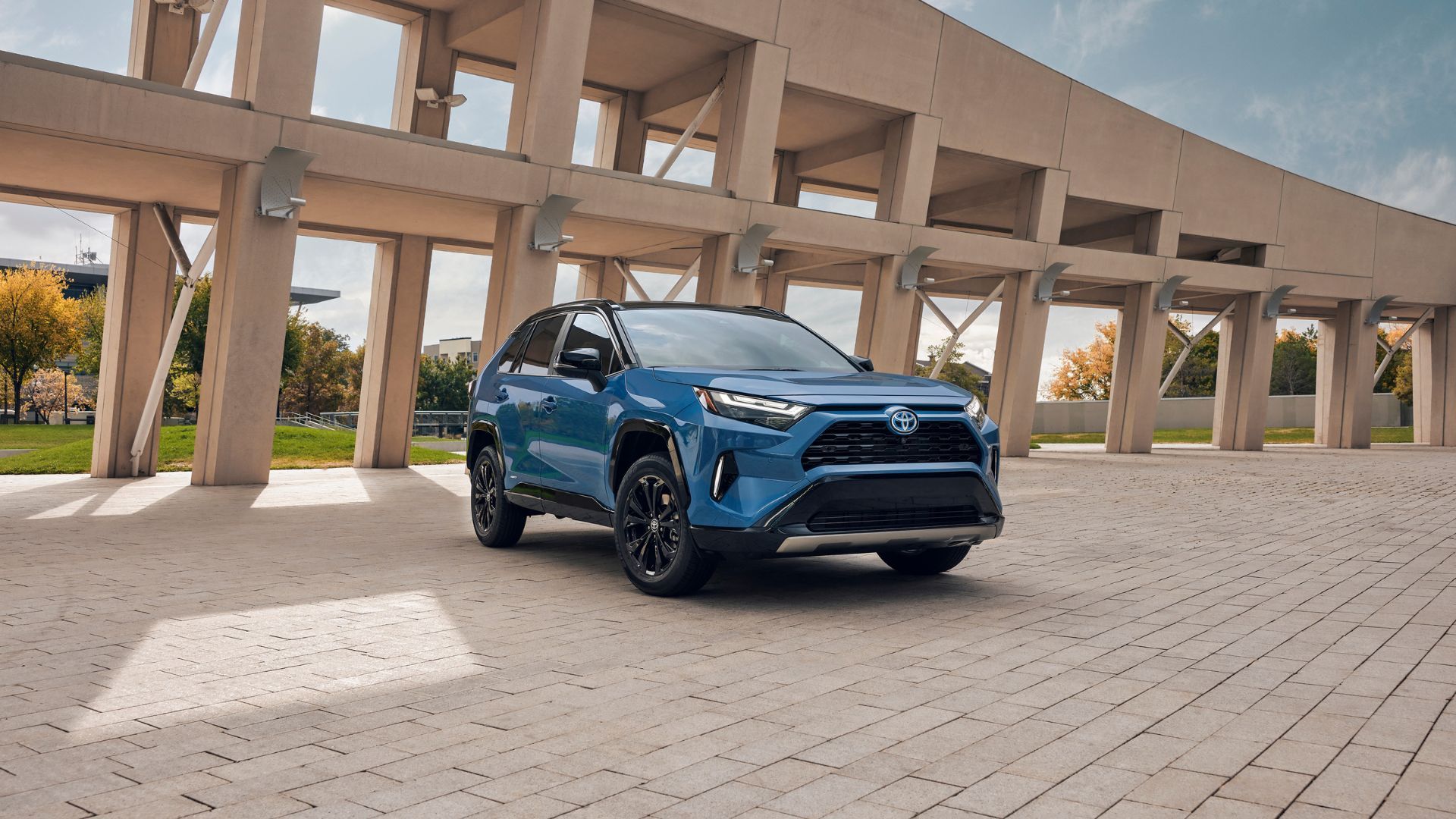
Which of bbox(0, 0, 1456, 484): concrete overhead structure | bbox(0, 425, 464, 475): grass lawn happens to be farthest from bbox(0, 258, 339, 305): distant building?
bbox(0, 0, 1456, 484): concrete overhead structure

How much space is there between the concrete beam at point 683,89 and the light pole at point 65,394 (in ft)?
170

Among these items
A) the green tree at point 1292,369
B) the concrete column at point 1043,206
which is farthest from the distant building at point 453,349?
the concrete column at point 1043,206

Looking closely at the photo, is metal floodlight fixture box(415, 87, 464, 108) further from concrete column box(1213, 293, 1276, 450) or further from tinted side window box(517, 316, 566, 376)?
concrete column box(1213, 293, 1276, 450)

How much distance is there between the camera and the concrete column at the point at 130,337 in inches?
648

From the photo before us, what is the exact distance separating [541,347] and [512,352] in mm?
573

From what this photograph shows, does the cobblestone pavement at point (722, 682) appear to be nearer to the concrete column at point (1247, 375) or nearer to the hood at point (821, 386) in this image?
the hood at point (821, 386)

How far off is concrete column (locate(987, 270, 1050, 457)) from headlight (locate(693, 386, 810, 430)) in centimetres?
1935

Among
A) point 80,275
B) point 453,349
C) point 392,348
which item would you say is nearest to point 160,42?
point 392,348

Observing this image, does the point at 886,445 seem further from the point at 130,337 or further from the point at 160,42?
the point at 130,337

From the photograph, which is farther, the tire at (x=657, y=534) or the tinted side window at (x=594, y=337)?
the tinted side window at (x=594, y=337)

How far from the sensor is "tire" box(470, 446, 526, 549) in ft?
28.8

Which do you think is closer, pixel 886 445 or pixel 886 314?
pixel 886 445

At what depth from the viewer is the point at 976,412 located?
21.7 ft

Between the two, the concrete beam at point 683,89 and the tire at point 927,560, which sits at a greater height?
the concrete beam at point 683,89
